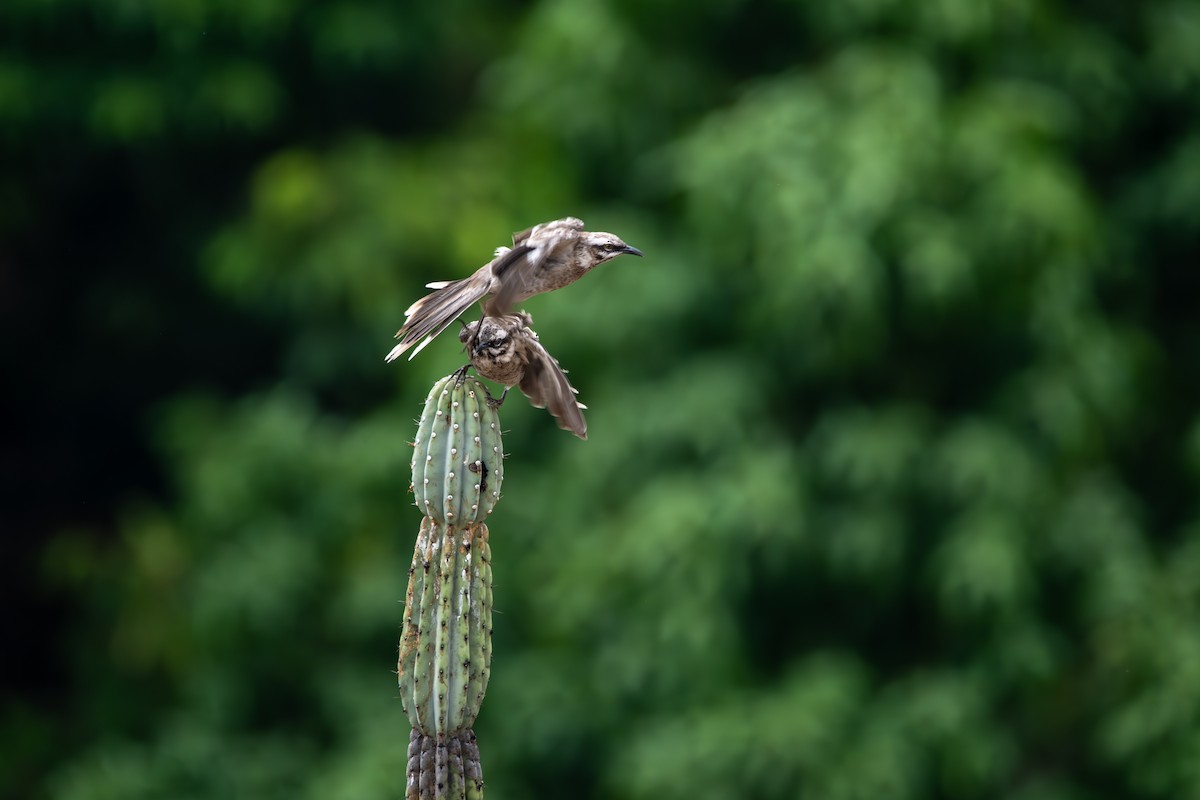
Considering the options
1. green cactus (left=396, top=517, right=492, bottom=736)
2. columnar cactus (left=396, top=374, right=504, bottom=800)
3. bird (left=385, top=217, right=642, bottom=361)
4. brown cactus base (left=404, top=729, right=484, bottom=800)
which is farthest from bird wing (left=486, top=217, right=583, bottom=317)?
brown cactus base (left=404, top=729, right=484, bottom=800)

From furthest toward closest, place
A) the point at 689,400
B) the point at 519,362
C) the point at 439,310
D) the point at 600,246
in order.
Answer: the point at 689,400 < the point at 600,246 < the point at 439,310 < the point at 519,362

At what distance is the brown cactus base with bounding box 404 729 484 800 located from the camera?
3.09 m

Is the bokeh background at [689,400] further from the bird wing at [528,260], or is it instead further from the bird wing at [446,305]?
the bird wing at [446,305]

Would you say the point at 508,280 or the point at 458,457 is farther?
the point at 508,280

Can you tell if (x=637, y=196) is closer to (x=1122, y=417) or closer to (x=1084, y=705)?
(x=1122, y=417)

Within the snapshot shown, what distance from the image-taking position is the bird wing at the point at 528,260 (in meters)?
3.16

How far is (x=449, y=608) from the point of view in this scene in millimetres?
3107

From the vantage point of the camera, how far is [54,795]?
798cm

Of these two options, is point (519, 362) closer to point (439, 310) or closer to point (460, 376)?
point (460, 376)

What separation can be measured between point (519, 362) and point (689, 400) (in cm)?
389

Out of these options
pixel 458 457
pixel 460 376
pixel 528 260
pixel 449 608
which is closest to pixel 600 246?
pixel 528 260

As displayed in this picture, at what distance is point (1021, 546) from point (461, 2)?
14.6 feet

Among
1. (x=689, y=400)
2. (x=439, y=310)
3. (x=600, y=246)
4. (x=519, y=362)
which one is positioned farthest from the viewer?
(x=689, y=400)

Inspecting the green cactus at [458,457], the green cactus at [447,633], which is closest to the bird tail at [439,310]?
the green cactus at [458,457]
